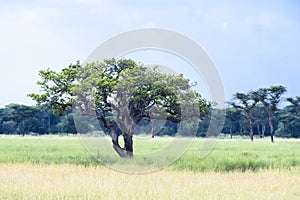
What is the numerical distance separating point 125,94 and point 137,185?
562 cm

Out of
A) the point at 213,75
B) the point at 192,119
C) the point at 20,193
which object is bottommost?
the point at 20,193

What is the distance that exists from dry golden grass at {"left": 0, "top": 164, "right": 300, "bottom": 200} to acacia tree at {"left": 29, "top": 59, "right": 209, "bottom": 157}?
10.6 ft

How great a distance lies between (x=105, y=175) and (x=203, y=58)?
491 cm

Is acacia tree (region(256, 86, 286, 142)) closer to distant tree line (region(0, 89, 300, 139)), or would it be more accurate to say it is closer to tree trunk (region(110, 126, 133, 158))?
distant tree line (region(0, 89, 300, 139))

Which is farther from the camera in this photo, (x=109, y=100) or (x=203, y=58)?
(x=109, y=100)

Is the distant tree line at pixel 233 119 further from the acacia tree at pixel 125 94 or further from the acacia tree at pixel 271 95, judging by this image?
the acacia tree at pixel 125 94

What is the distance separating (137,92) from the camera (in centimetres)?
1444

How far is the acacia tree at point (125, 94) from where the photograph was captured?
572 inches

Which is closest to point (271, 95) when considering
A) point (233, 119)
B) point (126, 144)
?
point (233, 119)

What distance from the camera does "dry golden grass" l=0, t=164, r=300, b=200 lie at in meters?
8.26

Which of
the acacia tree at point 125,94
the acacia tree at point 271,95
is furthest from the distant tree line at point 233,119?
the acacia tree at point 125,94

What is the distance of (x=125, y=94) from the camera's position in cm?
1460

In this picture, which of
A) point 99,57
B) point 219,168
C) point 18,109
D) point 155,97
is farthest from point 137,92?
point 18,109

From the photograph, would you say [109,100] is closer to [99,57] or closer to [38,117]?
[99,57]
